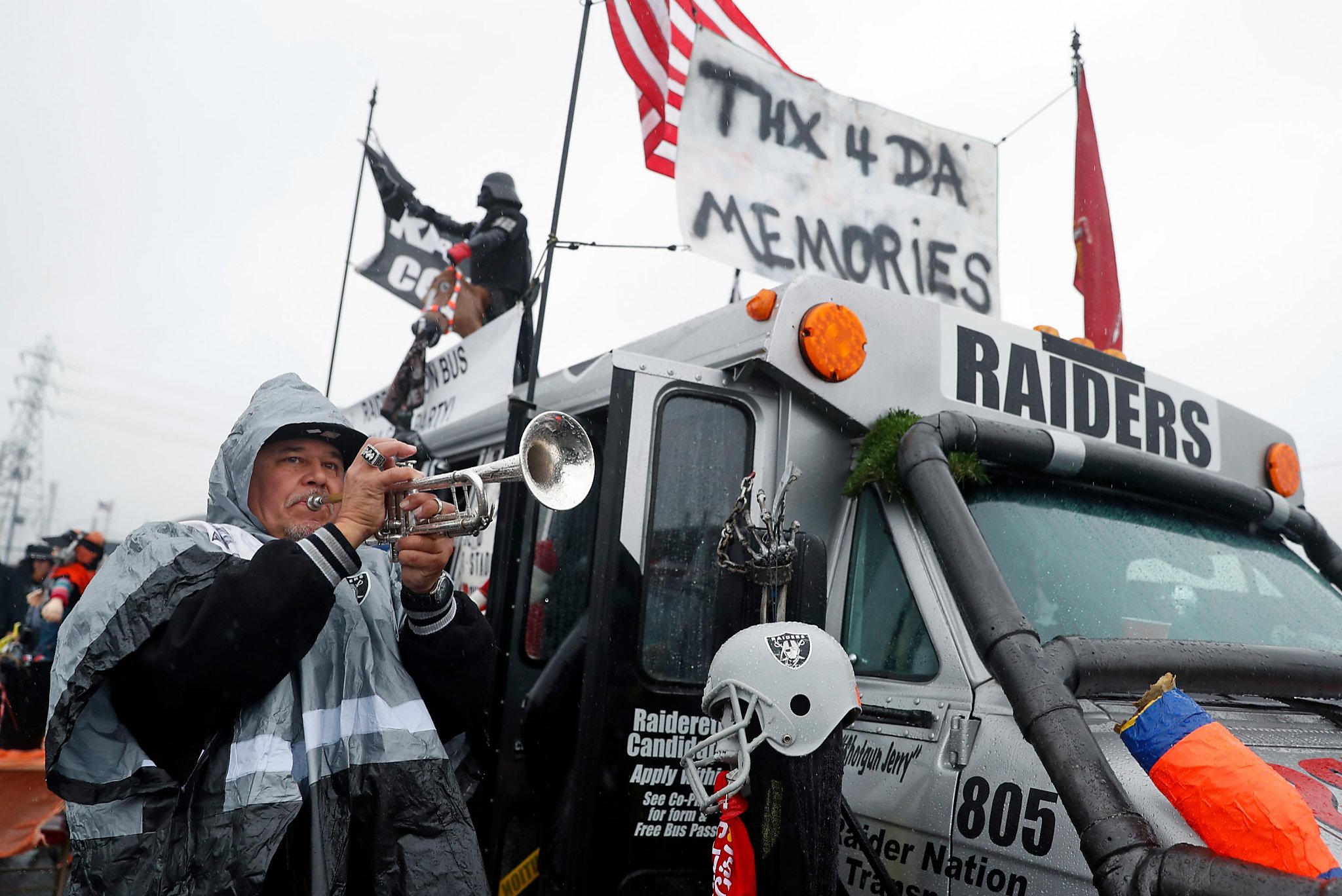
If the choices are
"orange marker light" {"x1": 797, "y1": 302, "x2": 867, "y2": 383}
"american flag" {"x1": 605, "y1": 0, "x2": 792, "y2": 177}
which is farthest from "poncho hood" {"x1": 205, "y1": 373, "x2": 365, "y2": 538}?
"american flag" {"x1": 605, "y1": 0, "x2": 792, "y2": 177}

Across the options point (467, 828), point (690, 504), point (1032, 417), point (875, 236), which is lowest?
point (467, 828)

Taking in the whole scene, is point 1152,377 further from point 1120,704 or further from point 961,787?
point 961,787

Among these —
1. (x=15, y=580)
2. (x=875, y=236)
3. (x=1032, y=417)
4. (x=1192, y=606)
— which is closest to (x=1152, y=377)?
(x=1032, y=417)

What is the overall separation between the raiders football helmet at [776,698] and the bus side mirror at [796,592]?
0.16 meters

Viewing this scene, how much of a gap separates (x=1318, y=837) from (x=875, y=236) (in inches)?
128

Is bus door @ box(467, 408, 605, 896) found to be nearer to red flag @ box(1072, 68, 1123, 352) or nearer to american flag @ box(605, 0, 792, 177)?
american flag @ box(605, 0, 792, 177)

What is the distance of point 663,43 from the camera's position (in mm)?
5086

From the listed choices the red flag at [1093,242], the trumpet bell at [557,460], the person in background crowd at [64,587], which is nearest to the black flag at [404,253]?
the person in background crowd at [64,587]

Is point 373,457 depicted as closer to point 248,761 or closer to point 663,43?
point 248,761

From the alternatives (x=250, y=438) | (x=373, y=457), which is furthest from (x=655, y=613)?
(x=250, y=438)

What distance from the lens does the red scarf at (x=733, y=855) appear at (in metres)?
2.27

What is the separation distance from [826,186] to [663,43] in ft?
→ 4.76

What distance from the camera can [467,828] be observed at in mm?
2168

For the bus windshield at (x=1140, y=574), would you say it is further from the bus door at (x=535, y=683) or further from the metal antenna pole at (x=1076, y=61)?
the metal antenna pole at (x=1076, y=61)
